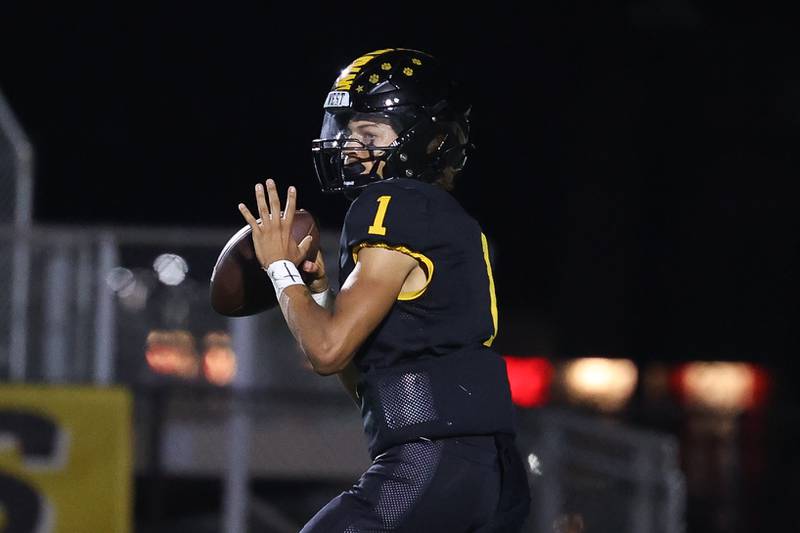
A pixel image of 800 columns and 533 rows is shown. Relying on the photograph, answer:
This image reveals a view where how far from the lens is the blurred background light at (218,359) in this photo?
279 inches

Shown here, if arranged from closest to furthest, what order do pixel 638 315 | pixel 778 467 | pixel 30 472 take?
pixel 30 472, pixel 778 467, pixel 638 315

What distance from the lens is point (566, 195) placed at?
1981 centimetres

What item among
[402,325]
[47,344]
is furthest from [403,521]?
[47,344]

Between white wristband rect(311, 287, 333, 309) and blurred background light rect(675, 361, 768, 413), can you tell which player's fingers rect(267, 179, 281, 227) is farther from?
blurred background light rect(675, 361, 768, 413)

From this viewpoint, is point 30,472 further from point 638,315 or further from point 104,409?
point 638,315

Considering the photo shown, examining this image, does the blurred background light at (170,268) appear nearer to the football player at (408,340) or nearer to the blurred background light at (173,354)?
the blurred background light at (173,354)

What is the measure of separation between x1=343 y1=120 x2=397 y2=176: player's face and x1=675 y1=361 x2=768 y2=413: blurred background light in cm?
1106

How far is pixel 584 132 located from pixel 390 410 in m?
16.3

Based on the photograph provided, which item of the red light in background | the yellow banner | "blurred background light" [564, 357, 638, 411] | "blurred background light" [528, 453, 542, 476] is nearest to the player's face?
the yellow banner

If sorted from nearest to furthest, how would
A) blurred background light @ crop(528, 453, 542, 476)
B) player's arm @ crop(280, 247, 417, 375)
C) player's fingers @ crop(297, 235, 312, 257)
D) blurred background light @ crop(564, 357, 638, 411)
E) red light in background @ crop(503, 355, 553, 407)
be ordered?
1. player's arm @ crop(280, 247, 417, 375)
2. player's fingers @ crop(297, 235, 312, 257)
3. blurred background light @ crop(528, 453, 542, 476)
4. red light in background @ crop(503, 355, 553, 407)
5. blurred background light @ crop(564, 357, 638, 411)

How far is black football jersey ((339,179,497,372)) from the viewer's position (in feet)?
9.82

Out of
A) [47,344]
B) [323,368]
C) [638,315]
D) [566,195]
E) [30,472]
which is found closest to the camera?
[323,368]

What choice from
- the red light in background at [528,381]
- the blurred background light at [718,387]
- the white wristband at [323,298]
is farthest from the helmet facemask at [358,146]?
the blurred background light at [718,387]

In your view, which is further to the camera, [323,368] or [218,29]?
[218,29]
